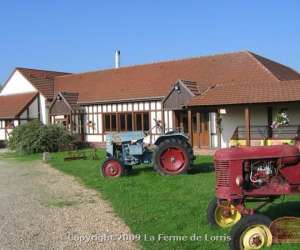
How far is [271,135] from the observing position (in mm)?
21797

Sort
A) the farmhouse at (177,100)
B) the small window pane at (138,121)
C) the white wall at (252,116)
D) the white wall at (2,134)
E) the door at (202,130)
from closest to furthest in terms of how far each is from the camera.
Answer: the farmhouse at (177,100) → the white wall at (252,116) → the door at (202,130) → the small window pane at (138,121) → the white wall at (2,134)

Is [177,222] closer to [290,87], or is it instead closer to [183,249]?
[183,249]

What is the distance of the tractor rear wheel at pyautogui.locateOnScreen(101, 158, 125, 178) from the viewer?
1312 cm

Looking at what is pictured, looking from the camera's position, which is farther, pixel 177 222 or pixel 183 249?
pixel 177 222

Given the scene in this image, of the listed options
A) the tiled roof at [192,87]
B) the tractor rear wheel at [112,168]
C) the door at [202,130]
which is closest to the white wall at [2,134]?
the door at [202,130]

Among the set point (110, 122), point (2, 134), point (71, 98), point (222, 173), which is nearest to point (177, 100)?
point (110, 122)

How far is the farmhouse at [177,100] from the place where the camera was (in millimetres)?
21266

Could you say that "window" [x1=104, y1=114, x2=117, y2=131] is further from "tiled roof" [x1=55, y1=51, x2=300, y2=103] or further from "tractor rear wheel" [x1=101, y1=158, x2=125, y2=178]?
"tractor rear wheel" [x1=101, y1=158, x2=125, y2=178]

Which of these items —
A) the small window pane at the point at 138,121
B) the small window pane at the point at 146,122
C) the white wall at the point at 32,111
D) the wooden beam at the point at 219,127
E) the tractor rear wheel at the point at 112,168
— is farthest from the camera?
the white wall at the point at 32,111

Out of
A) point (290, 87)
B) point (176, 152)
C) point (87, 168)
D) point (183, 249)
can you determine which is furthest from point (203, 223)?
point (290, 87)

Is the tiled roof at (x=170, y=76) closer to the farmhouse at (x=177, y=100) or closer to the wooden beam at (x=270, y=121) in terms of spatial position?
the farmhouse at (x=177, y=100)

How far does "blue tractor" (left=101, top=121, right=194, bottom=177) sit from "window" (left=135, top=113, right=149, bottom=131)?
13276 millimetres

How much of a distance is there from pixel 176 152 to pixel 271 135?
32.9 ft

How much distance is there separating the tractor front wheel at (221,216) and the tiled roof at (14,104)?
28.0m
